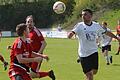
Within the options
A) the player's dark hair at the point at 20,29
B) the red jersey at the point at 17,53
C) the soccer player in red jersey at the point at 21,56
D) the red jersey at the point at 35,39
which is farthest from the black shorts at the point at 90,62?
the player's dark hair at the point at 20,29

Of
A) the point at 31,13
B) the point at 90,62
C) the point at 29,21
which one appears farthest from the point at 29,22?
the point at 31,13

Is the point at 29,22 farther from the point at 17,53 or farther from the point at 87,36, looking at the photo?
the point at 17,53

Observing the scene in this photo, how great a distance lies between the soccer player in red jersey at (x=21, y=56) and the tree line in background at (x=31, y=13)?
65.9m

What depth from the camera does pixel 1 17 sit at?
76750mm

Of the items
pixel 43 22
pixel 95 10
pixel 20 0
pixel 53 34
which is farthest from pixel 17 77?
pixel 20 0

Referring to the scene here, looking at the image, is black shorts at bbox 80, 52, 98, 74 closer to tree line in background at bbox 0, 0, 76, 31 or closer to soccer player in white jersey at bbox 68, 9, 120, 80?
soccer player in white jersey at bbox 68, 9, 120, 80

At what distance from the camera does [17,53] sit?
31.7ft

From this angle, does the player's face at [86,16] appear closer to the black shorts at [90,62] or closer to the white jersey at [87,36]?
the white jersey at [87,36]

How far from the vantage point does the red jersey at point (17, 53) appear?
382 inches

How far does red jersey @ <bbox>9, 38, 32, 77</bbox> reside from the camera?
9.71 meters

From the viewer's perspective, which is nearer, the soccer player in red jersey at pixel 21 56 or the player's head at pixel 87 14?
the soccer player in red jersey at pixel 21 56

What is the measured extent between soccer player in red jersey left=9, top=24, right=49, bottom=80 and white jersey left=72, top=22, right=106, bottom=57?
2.62 meters

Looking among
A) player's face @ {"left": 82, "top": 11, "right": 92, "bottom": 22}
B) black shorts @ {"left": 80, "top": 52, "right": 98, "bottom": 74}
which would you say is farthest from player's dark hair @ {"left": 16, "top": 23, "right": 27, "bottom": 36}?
black shorts @ {"left": 80, "top": 52, "right": 98, "bottom": 74}

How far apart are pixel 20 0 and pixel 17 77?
2933 inches
